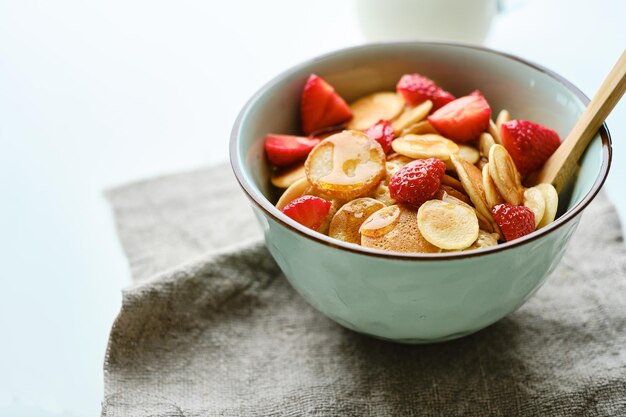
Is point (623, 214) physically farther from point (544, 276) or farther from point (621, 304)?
point (544, 276)

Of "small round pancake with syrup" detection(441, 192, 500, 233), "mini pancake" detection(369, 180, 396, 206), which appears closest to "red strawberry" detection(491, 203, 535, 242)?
"small round pancake with syrup" detection(441, 192, 500, 233)

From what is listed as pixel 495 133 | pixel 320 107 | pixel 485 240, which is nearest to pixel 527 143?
pixel 495 133

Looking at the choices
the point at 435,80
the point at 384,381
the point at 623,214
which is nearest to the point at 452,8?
the point at 435,80

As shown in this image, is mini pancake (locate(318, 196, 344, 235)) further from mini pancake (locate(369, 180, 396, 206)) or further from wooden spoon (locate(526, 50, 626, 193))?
wooden spoon (locate(526, 50, 626, 193))

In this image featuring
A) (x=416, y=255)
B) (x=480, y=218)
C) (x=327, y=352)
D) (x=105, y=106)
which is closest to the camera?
(x=416, y=255)

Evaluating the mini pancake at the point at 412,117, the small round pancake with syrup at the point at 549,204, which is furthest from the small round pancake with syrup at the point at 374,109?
the small round pancake with syrup at the point at 549,204

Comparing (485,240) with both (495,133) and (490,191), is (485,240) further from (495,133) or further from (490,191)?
(495,133)
